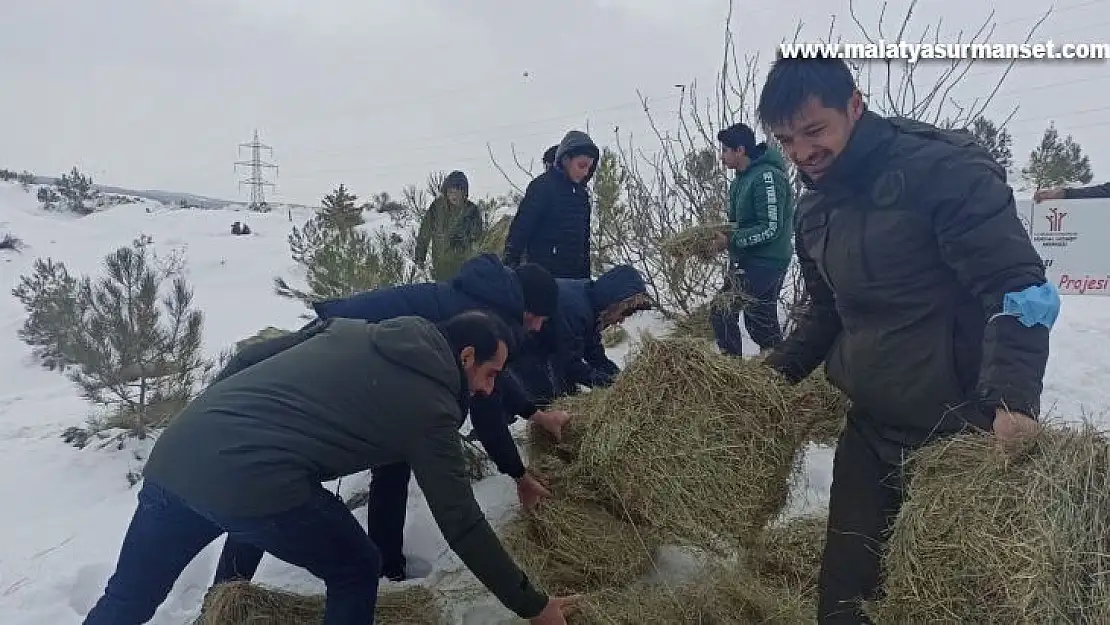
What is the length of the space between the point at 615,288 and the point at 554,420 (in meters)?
0.81

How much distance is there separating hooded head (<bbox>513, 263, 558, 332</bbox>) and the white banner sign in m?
6.03

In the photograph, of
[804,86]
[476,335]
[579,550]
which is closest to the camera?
[804,86]

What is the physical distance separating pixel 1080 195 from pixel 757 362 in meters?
4.40

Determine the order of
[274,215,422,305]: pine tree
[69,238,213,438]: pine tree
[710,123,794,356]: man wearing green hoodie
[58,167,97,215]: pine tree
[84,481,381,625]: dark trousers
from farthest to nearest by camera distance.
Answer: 1. [58,167,97,215]: pine tree
2. [69,238,213,438]: pine tree
3. [274,215,422,305]: pine tree
4. [710,123,794,356]: man wearing green hoodie
5. [84,481,381,625]: dark trousers

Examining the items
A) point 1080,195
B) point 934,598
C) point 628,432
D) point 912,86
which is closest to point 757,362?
point 628,432

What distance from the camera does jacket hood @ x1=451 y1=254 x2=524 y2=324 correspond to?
2.54 metres

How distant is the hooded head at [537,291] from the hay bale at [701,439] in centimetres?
64

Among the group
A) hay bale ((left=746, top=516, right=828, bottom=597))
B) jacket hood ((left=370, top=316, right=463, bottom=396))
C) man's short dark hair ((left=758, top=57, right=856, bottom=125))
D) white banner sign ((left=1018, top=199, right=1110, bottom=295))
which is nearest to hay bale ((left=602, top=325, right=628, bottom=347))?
hay bale ((left=746, top=516, right=828, bottom=597))

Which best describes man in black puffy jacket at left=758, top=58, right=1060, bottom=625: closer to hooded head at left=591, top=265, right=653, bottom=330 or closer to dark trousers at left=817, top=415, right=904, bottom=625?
dark trousers at left=817, top=415, right=904, bottom=625

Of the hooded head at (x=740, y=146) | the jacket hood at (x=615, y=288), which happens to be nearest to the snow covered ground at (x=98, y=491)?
the jacket hood at (x=615, y=288)

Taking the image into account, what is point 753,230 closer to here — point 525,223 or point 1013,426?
point 525,223

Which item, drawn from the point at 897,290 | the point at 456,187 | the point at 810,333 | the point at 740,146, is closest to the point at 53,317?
the point at 456,187

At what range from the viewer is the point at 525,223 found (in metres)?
4.23

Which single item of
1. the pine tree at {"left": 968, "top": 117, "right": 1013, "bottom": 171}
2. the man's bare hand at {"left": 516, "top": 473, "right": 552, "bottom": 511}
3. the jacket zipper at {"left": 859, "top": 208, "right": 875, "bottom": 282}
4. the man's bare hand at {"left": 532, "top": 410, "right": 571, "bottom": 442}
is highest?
the pine tree at {"left": 968, "top": 117, "right": 1013, "bottom": 171}
